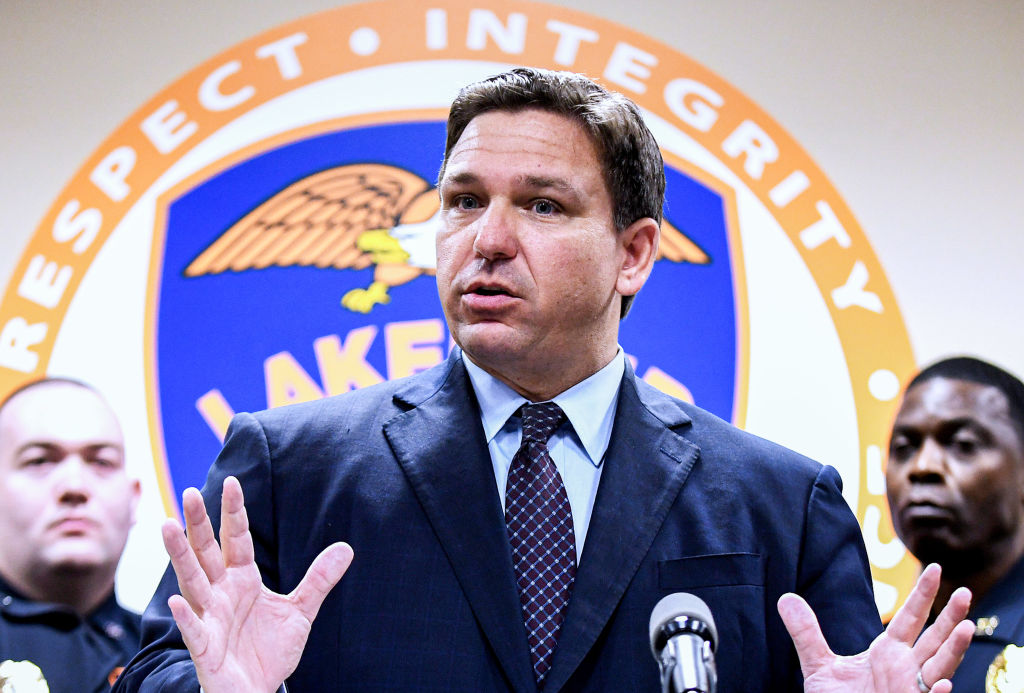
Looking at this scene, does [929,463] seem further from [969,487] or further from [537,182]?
[537,182]

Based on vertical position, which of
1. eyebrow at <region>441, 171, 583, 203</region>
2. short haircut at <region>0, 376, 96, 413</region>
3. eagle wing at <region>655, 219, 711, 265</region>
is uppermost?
eagle wing at <region>655, 219, 711, 265</region>

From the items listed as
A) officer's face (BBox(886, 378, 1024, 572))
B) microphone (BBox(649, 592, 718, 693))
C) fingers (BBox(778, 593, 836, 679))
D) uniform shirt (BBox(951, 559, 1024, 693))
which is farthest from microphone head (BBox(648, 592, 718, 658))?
officer's face (BBox(886, 378, 1024, 572))

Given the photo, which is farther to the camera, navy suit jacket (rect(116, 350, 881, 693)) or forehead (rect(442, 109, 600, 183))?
forehead (rect(442, 109, 600, 183))

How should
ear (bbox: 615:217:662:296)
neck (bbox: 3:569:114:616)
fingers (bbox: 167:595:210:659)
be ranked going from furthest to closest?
neck (bbox: 3:569:114:616) < ear (bbox: 615:217:662:296) < fingers (bbox: 167:595:210:659)

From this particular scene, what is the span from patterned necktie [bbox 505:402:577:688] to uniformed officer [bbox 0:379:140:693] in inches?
66.8

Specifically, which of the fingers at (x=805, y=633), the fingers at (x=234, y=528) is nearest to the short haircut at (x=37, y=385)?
the fingers at (x=234, y=528)

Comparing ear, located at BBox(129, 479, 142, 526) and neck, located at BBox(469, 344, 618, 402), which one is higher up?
neck, located at BBox(469, 344, 618, 402)

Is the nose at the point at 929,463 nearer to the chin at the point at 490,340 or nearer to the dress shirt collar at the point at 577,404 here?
the dress shirt collar at the point at 577,404

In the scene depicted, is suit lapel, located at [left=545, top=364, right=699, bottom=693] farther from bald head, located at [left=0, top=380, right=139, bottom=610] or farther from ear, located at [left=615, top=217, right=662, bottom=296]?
bald head, located at [left=0, top=380, right=139, bottom=610]

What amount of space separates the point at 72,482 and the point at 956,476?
2.53 meters

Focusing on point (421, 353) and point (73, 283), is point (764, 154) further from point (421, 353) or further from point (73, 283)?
point (73, 283)

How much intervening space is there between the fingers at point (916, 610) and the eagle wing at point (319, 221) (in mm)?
2188

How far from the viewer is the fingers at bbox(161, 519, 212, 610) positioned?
1.31m

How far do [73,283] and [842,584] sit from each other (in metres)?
2.45
